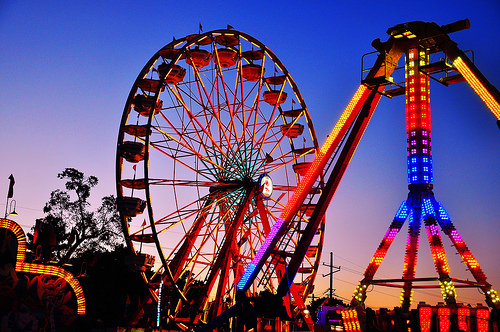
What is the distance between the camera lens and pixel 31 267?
16.9 metres

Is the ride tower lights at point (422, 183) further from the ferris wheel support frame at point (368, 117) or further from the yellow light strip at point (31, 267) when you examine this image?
the yellow light strip at point (31, 267)

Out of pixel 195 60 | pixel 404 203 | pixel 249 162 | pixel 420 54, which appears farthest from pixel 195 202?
pixel 420 54

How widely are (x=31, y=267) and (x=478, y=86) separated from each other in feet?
42.3

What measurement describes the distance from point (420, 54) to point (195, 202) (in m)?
9.02

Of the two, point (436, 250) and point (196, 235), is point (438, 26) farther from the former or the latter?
point (196, 235)

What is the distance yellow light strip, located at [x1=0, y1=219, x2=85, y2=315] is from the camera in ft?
54.0

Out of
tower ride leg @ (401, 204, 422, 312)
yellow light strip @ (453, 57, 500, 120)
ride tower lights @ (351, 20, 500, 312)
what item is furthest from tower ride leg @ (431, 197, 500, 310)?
yellow light strip @ (453, 57, 500, 120)

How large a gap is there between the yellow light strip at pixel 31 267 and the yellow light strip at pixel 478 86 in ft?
40.7

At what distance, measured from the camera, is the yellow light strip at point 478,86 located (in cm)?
1525

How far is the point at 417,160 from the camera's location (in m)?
17.4

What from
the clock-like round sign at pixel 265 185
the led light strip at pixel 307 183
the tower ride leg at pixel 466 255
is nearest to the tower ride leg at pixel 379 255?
the tower ride leg at pixel 466 255

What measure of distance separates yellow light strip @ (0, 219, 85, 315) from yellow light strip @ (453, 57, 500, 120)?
488 inches

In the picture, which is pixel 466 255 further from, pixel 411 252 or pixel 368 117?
pixel 368 117

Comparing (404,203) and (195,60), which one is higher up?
(195,60)
